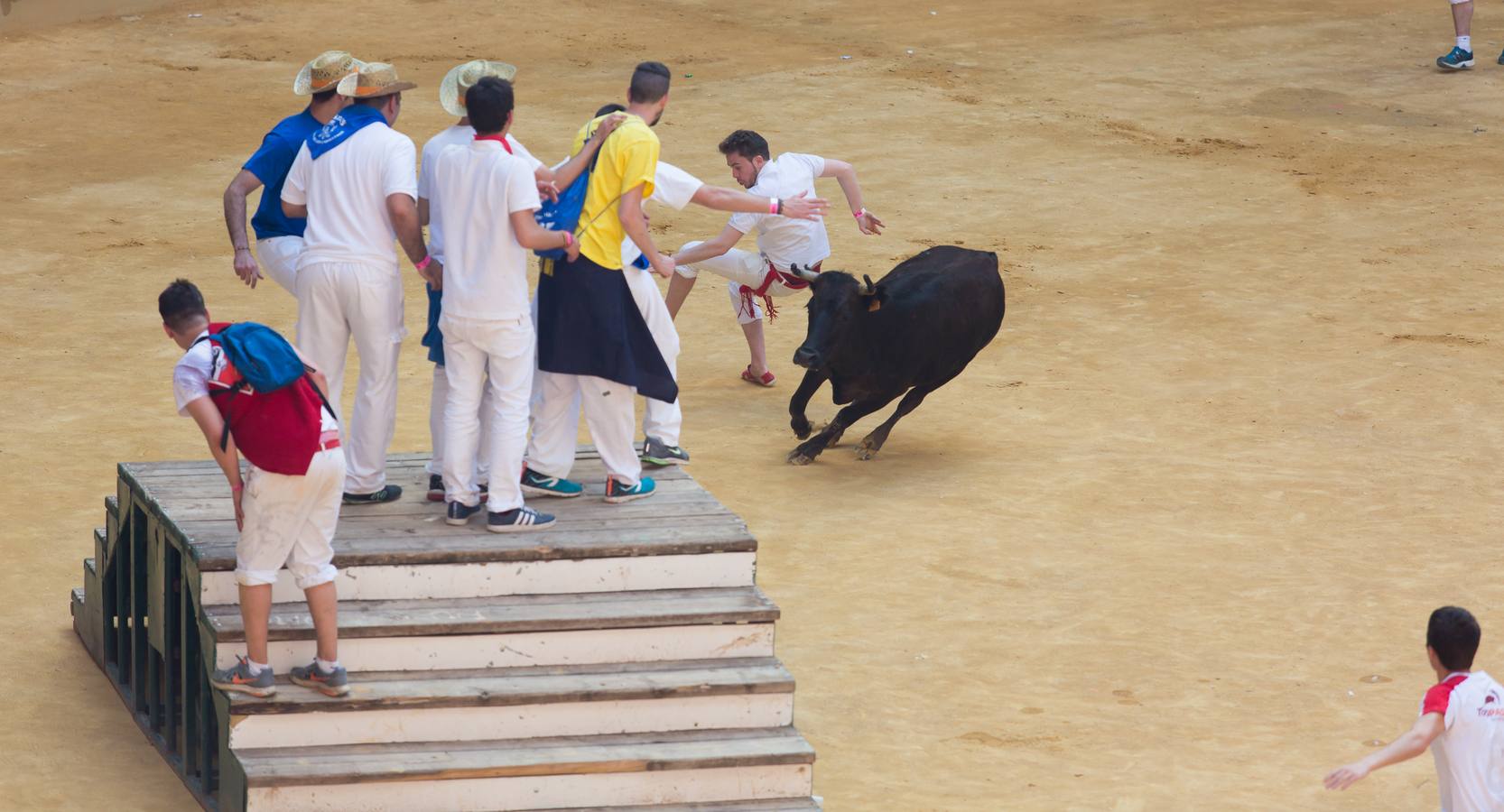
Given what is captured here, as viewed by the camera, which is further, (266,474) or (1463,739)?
(266,474)

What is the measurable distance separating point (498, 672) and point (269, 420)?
1.22 metres

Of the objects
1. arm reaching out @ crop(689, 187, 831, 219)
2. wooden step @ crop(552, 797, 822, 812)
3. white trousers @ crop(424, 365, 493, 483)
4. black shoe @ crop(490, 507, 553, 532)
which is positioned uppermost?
arm reaching out @ crop(689, 187, 831, 219)

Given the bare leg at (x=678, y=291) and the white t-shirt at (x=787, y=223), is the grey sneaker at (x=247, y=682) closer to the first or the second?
the white t-shirt at (x=787, y=223)

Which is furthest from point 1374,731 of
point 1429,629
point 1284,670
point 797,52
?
point 797,52

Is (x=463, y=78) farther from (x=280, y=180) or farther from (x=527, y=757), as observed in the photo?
(x=527, y=757)

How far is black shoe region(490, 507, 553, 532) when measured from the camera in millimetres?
6910

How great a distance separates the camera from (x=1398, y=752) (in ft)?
18.0

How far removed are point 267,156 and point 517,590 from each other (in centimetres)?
206

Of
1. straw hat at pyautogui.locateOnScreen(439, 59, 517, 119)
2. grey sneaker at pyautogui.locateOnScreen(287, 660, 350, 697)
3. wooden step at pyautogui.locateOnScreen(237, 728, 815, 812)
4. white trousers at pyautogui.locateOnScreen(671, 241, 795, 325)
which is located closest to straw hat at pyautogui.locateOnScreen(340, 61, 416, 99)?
straw hat at pyautogui.locateOnScreen(439, 59, 517, 119)

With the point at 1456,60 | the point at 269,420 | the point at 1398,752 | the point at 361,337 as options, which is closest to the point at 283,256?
the point at 361,337

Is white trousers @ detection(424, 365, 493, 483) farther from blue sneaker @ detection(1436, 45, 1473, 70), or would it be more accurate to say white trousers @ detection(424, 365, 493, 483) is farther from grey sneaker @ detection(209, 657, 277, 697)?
blue sneaker @ detection(1436, 45, 1473, 70)

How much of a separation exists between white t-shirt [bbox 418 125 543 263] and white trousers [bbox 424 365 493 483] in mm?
494

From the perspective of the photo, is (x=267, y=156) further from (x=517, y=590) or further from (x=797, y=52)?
(x=797, y=52)

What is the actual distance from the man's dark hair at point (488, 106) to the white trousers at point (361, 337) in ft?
2.33
